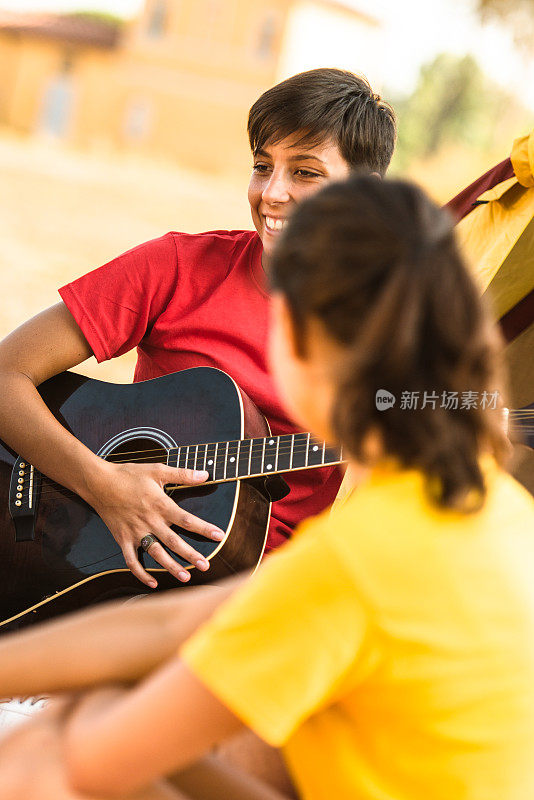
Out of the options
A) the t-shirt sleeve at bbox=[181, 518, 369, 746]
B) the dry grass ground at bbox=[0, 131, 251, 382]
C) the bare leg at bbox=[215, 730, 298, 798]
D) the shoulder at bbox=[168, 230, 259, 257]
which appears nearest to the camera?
the t-shirt sleeve at bbox=[181, 518, 369, 746]

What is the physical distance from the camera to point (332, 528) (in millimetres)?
963

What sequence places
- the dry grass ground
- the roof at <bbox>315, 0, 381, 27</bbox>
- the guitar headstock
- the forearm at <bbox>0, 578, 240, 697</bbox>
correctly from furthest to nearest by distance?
the roof at <bbox>315, 0, 381, 27</bbox>, the dry grass ground, the guitar headstock, the forearm at <bbox>0, 578, 240, 697</bbox>

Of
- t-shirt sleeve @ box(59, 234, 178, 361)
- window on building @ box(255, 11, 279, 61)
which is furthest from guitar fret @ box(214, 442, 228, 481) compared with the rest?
window on building @ box(255, 11, 279, 61)

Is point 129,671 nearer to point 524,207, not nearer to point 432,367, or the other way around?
point 432,367

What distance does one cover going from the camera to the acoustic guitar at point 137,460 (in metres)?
2.04

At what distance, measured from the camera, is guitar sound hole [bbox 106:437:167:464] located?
2.20 meters

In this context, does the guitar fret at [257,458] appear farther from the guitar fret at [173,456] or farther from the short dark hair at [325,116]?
the short dark hair at [325,116]

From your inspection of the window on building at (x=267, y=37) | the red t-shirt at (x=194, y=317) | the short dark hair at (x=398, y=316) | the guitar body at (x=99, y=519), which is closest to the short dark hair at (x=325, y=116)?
the red t-shirt at (x=194, y=317)

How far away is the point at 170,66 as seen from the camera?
2917cm

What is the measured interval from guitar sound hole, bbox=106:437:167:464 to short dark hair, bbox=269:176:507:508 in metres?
1.20

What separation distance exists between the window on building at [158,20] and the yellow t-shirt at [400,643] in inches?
1224

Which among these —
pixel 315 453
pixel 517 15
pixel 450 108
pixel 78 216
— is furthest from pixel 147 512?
pixel 450 108

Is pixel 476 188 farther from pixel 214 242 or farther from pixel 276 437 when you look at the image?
pixel 276 437

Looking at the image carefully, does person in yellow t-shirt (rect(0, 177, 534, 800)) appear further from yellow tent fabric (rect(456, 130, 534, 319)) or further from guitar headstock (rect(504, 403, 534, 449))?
yellow tent fabric (rect(456, 130, 534, 319))
